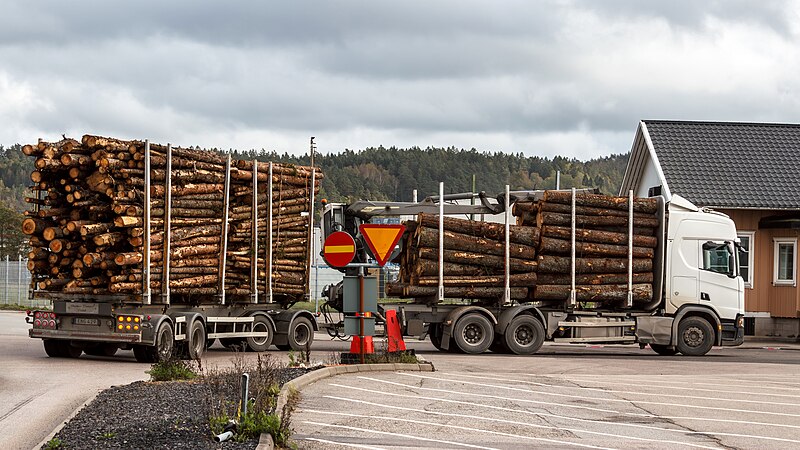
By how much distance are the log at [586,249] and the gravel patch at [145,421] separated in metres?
12.3

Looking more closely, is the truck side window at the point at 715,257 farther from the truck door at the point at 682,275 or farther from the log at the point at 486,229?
the log at the point at 486,229

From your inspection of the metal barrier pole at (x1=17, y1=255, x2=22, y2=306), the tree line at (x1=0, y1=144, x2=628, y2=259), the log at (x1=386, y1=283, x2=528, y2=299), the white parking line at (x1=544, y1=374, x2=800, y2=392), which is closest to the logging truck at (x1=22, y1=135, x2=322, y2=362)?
the log at (x1=386, y1=283, x2=528, y2=299)

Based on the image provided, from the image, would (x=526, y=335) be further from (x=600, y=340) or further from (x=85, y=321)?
(x=85, y=321)

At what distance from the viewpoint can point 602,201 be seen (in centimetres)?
2492

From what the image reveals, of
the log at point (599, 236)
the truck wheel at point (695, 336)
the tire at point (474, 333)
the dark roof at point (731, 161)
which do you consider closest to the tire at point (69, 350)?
the tire at point (474, 333)

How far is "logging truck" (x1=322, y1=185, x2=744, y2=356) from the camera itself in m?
24.0

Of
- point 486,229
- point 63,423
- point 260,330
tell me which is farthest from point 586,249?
point 63,423

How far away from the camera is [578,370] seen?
20.4 meters

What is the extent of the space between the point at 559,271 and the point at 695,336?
145 inches

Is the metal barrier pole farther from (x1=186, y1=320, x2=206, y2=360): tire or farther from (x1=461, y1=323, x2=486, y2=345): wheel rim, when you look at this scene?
(x1=461, y1=323, x2=486, y2=345): wheel rim

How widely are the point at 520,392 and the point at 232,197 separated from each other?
30.7ft

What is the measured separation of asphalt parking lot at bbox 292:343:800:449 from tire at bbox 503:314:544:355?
3151 millimetres

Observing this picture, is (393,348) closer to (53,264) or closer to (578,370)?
(578,370)

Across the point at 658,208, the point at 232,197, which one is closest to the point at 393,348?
the point at 232,197
